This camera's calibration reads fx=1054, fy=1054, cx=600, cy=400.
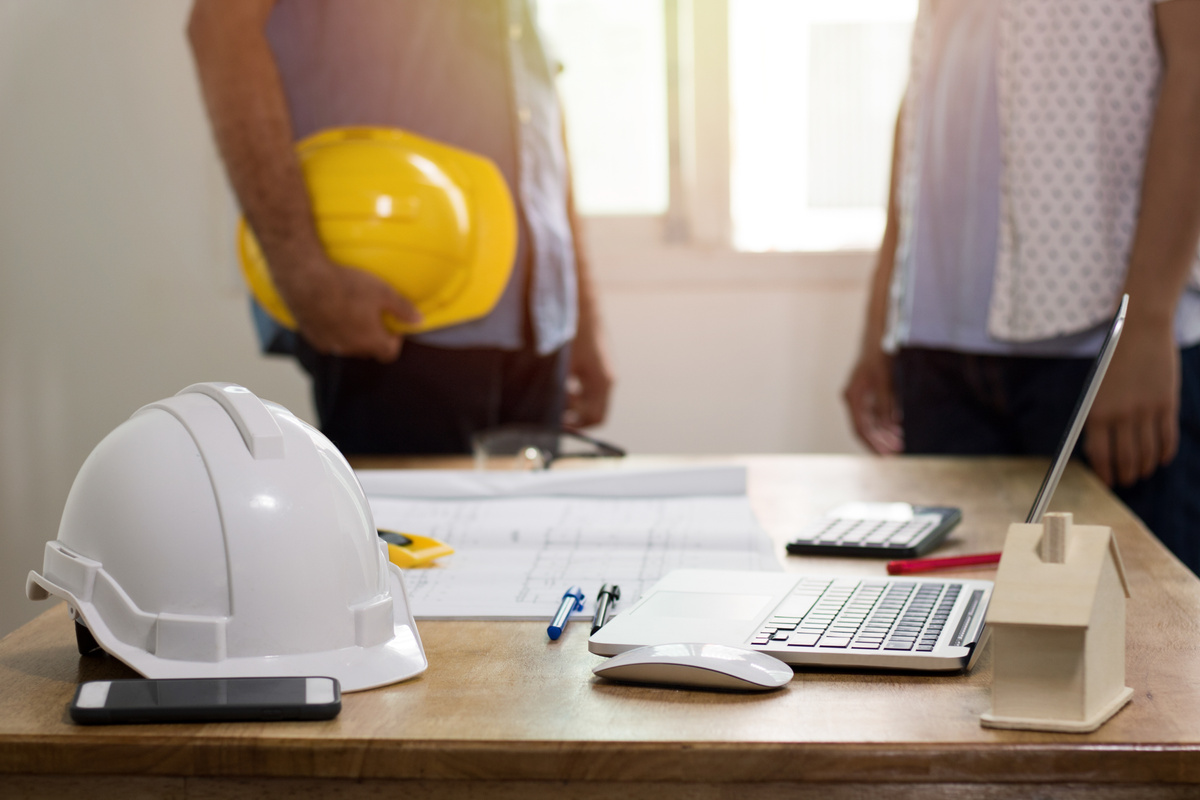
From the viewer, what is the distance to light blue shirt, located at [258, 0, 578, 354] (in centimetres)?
128

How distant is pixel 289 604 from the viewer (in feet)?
1.72

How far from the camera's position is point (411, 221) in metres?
1.17

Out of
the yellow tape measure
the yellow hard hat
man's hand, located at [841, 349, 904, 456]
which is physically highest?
the yellow hard hat

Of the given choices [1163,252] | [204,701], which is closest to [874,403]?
[1163,252]

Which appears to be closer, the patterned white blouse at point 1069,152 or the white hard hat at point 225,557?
the white hard hat at point 225,557

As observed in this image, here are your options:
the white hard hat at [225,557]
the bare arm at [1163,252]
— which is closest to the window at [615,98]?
the bare arm at [1163,252]

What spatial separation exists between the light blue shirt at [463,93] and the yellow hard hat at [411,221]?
0.05 metres

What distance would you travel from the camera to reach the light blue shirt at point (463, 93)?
1.28 metres

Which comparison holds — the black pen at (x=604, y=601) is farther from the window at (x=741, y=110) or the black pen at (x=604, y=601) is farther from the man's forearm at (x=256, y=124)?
the window at (x=741, y=110)

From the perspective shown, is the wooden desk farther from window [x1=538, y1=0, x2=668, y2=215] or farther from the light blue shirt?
window [x1=538, y1=0, x2=668, y2=215]

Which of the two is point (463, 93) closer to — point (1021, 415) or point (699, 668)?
point (1021, 415)

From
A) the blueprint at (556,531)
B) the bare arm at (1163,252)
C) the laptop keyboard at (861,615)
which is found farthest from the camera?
the bare arm at (1163,252)

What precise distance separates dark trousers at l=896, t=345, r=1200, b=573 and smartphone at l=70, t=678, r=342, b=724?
0.87m

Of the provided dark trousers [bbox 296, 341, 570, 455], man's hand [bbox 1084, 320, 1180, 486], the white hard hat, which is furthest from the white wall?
the white hard hat
